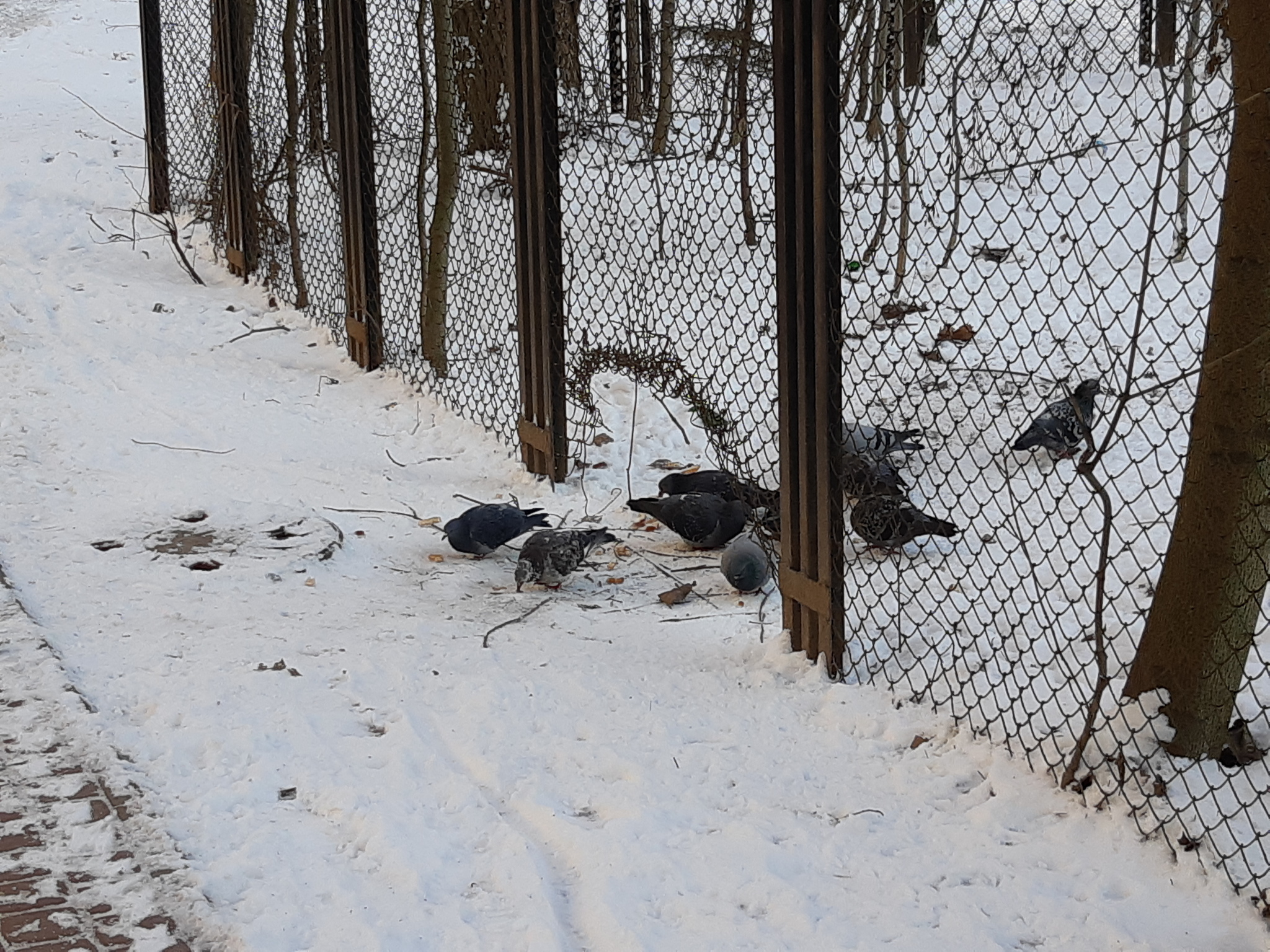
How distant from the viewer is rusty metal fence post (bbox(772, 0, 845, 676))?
3193 millimetres

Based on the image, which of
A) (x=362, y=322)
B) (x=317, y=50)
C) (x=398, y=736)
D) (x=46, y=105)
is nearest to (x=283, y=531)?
(x=398, y=736)

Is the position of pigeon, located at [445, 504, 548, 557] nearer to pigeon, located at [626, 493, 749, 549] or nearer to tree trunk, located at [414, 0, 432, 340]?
pigeon, located at [626, 493, 749, 549]

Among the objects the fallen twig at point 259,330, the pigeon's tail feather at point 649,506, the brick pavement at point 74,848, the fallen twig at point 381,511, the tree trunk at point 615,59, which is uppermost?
the tree trunk at point 615,59

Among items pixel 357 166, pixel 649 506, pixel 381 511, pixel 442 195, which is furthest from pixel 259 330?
pixel 649 506

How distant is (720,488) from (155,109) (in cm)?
652

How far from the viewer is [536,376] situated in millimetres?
5293

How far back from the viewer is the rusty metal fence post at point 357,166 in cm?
674

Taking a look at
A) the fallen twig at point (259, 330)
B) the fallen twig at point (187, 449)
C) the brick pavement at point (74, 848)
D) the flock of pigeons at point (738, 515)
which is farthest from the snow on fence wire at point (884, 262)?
the brick pavement at point (74, 848)

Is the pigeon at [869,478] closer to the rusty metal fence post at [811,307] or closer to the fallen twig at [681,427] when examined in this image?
the rusty metal fence post at [811,307]

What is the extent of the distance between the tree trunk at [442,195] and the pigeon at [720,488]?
1993 mm

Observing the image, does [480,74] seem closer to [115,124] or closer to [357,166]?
[357,166]

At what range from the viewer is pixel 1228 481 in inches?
103

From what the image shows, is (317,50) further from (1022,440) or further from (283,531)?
(1022,440)

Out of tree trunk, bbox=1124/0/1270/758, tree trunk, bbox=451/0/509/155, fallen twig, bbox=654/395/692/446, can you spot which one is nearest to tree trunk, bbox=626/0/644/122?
tree trunk, bbox=451/0/509/155
